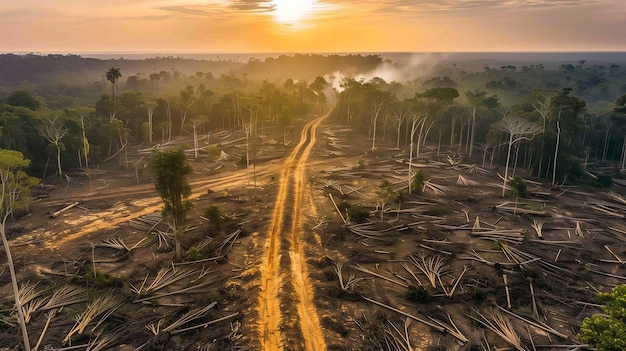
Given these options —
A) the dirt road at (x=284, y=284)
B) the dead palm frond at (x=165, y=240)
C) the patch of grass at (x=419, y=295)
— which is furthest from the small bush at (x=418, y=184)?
the dead palm frond at (x=165, y=240)

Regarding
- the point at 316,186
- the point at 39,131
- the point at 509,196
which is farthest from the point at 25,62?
the point at 509,196

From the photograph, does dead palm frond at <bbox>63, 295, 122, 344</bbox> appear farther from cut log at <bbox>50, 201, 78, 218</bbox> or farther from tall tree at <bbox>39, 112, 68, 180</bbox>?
tall tree at <bbox>39, 112, 68, 180</bbox>

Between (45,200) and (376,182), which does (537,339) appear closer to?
(376,182)

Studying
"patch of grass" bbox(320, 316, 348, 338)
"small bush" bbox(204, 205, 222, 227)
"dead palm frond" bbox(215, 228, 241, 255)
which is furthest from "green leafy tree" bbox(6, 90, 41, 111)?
"patch of grass" bbox(320, 316, 348, 338)

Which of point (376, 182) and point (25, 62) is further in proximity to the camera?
point (25, 62)

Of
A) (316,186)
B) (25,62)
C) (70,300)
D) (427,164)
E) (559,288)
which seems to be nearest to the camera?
(70,300)

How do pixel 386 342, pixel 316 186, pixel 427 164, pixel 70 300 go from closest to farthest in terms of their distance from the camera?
pixel 386 342 → pixel 70 300 → pixel 316 186 → pixel 427 164

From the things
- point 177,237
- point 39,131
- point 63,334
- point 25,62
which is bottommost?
point 63,334

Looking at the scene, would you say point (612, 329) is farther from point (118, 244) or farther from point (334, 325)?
point (118, 244)

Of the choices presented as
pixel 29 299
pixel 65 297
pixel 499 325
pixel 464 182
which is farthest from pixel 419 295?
pixel 464 182
